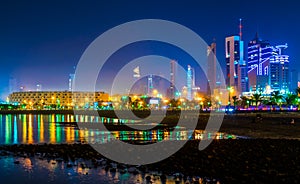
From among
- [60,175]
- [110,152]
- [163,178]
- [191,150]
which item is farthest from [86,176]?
[191,150]

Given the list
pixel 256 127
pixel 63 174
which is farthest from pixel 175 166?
pixel 256 127

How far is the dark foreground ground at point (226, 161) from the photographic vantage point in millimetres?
13406

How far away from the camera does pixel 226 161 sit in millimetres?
16266

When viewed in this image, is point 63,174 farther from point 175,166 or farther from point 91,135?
point 91,135

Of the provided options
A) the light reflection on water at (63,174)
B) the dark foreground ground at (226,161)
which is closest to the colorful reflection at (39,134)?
the dark foreground ground at (226,161)

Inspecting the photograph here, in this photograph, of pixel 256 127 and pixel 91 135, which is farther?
pixel 256 127

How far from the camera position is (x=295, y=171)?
1382 cm

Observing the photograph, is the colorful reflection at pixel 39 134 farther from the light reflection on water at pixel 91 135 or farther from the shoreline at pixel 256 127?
the shoreline at pixel 256 127

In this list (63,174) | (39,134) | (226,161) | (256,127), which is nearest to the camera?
(63,174)

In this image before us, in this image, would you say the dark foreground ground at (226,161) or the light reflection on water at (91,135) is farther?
the light reflection on water at (91,135)

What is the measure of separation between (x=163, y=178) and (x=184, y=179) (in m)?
0.79

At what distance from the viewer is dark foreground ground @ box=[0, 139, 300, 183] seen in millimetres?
13406

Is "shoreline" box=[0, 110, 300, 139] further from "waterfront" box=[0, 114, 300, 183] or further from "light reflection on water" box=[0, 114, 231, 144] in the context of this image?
"waterfront" box=[0, 114, 300, 183]

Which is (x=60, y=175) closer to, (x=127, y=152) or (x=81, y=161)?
(x=81, y=161)
